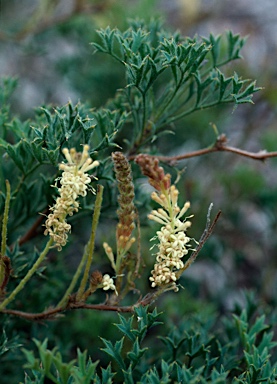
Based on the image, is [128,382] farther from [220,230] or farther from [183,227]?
[220,230]

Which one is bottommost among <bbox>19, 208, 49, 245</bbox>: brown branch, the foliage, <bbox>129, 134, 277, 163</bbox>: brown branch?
the foliage

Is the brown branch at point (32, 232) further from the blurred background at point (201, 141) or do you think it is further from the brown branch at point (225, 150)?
the blurred background at point (201, 141)

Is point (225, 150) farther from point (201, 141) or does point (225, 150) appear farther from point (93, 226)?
point (201, 141)

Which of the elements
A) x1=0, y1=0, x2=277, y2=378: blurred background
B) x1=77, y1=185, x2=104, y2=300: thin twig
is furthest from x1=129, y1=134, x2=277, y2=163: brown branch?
x1=0, y1=0, x2=277, y2=378: blurred background

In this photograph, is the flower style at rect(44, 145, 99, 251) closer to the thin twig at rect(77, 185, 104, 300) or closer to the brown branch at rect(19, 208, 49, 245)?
the thin twig at rect(77, 185, 104, 300)

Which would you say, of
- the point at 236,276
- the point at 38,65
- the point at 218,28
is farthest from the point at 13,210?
the point at 218,28

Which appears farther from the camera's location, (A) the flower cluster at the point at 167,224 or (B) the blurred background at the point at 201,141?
(B) the blurred background at the point at 201,141

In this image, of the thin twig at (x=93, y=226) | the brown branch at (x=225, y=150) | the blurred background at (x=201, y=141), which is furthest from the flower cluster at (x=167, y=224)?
the blurred background at (x=201, y=141)

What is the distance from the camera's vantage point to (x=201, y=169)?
85.0 inches

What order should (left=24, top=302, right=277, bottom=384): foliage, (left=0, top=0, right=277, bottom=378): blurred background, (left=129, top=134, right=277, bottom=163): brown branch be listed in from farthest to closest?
(left=0, top=0, right=277, bottom=378): blurred background
(left=129, top=134, right=277, bottom=163): brown branch
(left=24, top=302, right=277, bottom=384): foliage

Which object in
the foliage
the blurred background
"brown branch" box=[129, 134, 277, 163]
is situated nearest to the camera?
the foliage

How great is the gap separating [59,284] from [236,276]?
1176 mm

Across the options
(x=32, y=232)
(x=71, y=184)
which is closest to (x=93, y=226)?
(x=71, y=184)

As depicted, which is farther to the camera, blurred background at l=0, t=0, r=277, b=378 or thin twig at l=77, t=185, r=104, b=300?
blurred background at l=0, t=0, r=277, b=378
